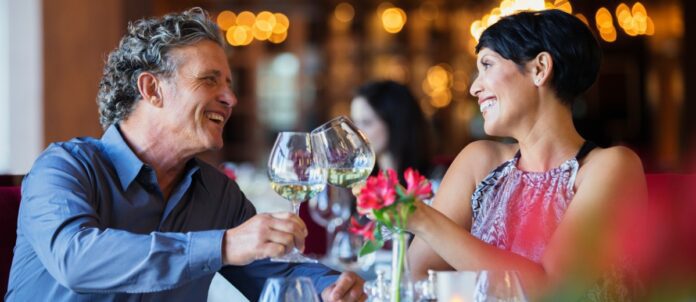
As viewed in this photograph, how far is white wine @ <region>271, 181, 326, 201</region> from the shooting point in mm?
1518

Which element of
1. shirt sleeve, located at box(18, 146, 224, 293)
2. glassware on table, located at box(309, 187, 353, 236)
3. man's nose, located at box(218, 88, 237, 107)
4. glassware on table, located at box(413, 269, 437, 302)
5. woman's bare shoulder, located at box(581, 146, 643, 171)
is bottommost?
glassware on table, located at box(309, 187, 353, 236)

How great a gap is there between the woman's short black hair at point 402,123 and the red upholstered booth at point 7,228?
7.19 ft

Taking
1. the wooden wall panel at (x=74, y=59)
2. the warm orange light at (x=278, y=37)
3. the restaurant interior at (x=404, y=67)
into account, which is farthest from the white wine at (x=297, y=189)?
the warm orange light at (x=278, y=37)

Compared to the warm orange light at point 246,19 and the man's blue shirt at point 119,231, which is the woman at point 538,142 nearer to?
the man's blue shirt at point 119,231

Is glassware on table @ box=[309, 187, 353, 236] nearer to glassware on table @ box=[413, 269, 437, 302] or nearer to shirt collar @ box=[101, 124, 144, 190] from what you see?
shirt collar @ box=[101, 124, 144, 190]

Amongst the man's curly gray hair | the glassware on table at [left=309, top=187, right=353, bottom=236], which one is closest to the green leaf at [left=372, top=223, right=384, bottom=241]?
the man's curly gray hair

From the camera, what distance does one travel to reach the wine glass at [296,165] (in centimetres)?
151

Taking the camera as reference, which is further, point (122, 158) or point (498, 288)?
point (122, 158)

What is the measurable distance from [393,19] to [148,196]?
9289 millimetres

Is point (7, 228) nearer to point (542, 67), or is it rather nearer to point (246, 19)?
point (542, 67)

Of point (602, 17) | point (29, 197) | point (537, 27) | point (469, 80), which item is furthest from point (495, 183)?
point (469, 80)

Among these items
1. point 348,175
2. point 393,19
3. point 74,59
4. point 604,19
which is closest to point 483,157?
point 348,175

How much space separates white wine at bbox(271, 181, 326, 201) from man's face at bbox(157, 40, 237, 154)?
434 mm

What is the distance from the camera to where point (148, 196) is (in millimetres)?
1909
